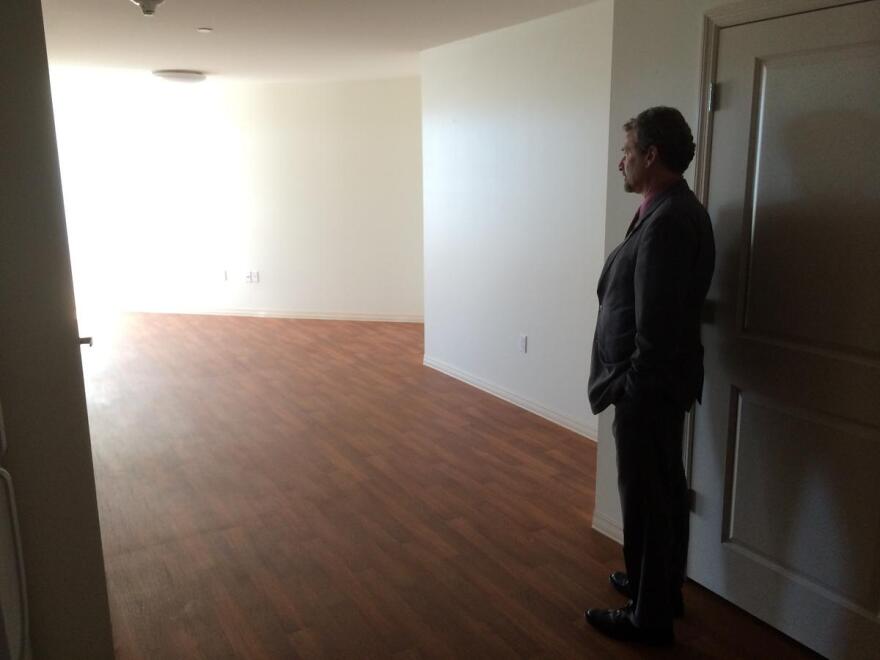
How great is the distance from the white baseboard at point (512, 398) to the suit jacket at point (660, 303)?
196cm

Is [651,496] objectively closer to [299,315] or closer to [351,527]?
[351,527]

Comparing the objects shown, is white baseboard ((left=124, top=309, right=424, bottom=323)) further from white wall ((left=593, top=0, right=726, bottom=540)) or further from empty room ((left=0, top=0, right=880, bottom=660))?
white wall ((left=593, top=0, right=726, bottom=540))

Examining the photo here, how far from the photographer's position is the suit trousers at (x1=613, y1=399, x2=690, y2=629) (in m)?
2.03

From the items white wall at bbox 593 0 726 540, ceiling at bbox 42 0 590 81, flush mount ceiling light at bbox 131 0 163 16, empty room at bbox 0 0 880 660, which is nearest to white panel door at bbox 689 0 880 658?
empty room at bbox 0 0 880 660

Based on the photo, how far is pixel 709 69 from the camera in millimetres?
2170

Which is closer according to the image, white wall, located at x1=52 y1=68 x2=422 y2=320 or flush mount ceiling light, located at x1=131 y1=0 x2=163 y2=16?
flush mount ceiling light, located at x1=131 y1=0 x2=163 y2=16

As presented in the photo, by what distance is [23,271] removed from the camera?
5.30 ft

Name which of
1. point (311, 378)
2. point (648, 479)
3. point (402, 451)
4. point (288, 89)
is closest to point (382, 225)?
point (288, 89)

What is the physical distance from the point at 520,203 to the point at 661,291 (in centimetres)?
259

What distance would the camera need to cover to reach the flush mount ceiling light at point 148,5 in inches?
132

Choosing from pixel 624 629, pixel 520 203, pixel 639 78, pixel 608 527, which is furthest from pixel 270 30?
pixel 624 629

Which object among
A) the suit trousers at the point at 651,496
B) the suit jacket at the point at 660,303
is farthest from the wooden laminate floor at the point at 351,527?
the suit jacket at the point at 660,303

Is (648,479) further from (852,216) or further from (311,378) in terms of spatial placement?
(311,378)

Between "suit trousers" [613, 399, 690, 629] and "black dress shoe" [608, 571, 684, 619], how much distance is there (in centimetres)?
11
